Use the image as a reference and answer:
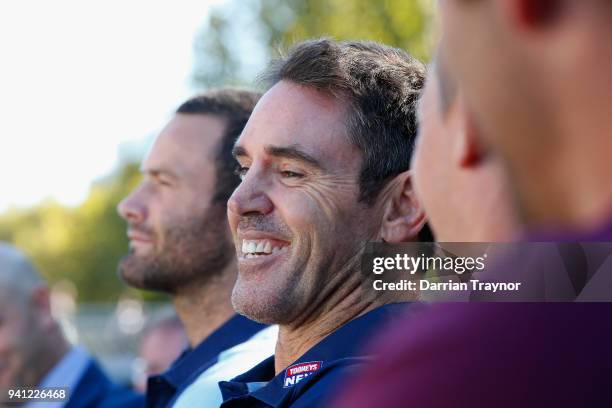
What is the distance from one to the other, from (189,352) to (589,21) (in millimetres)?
3217

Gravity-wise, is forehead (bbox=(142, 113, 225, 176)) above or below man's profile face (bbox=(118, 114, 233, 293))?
above

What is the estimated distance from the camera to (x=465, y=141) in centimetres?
107

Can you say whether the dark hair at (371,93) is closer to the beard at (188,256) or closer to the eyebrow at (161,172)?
the beard at (188,256)

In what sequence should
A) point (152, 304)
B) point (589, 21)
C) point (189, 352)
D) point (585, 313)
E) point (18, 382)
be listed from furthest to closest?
point (152, 304) → point (18, 382) → point (189, 352) → point (585, 313) → point (589, 21)

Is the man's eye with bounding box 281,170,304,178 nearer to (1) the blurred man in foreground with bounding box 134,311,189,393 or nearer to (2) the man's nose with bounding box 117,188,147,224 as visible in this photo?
(2) the man's nose with bounding box 117,188,147,224

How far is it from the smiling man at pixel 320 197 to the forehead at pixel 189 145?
1.37 meters

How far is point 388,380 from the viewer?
92 centimetres

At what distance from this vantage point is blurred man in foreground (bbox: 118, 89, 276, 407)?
392cm

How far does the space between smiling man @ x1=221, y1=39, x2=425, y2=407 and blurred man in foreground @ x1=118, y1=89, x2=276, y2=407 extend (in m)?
1.11

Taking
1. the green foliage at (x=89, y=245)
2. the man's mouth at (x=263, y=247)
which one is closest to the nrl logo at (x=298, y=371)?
the man's mouth at (x=263, y=247)

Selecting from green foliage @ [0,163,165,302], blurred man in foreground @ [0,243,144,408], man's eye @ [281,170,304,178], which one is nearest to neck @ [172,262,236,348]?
blurred man in foreground @ [0,243,144,408]

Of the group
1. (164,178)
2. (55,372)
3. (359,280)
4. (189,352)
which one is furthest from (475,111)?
(55,372)

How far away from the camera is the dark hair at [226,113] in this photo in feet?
13.5

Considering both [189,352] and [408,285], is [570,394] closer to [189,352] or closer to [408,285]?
[408,285]
